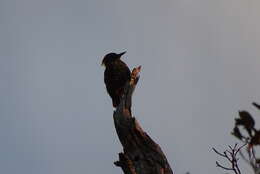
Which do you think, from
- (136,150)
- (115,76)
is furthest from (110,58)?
(136,150)

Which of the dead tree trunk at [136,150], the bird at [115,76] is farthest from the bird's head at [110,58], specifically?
the dead tree trunk at [136,150]

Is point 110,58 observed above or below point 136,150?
above

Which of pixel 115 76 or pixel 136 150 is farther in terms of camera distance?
pixel 115 76

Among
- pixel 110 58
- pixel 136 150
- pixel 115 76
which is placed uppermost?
pixel 110 58

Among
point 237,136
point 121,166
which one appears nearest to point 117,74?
point 121,166

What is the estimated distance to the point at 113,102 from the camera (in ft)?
37.0

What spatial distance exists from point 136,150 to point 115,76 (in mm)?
4789

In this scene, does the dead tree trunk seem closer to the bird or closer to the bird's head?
the bird

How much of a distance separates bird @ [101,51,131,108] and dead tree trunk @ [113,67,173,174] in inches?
135

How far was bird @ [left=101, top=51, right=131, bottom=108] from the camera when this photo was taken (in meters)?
11.5

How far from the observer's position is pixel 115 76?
12.0 meters

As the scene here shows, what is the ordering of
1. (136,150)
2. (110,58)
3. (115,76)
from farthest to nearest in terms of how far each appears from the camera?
(110,58)
(115,76)
(136,150)

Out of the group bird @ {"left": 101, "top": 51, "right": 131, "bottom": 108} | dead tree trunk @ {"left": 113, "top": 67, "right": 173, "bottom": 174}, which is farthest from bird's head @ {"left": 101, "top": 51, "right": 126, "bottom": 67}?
dead tree trunk @ {"left": 113, "top": 67, "right": 173, "bottom": 174}

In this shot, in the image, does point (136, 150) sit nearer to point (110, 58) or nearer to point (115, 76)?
point (115, 76)
